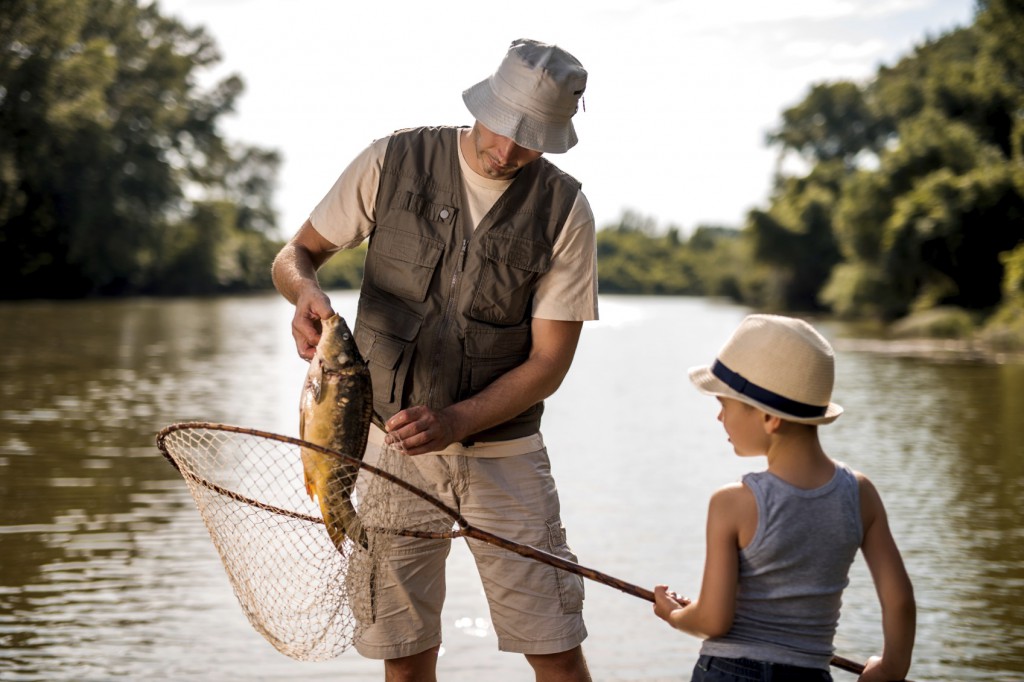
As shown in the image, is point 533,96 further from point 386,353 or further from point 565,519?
point 565,519

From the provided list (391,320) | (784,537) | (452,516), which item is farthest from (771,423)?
(391,320)

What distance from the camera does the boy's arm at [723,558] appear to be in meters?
3.02

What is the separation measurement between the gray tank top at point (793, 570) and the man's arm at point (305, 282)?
4.60ft

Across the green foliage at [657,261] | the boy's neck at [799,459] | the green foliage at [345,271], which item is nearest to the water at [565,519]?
the boy's neck at [799,459]

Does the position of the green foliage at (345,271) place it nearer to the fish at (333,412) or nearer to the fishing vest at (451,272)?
the fishing vest at (451,272)

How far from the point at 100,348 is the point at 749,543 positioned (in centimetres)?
2410

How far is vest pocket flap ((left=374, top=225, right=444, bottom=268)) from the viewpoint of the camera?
404 cm

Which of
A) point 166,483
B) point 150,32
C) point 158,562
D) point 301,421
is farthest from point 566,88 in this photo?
point 150,32

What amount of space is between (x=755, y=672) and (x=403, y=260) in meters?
1.65

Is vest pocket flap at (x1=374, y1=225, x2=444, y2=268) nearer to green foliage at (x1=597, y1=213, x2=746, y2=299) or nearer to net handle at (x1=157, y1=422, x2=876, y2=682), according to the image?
net handle at (x1=157, y1=422, x2=876, y2=682)

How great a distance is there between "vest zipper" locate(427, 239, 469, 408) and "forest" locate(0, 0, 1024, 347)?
1166 inches

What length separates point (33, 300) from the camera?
52.9 metres

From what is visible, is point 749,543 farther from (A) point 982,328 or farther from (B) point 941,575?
(A) point 982,328

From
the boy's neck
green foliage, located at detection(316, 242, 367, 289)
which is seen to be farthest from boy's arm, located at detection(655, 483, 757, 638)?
green foliage, located at detection(316, 242, 367, 289)
